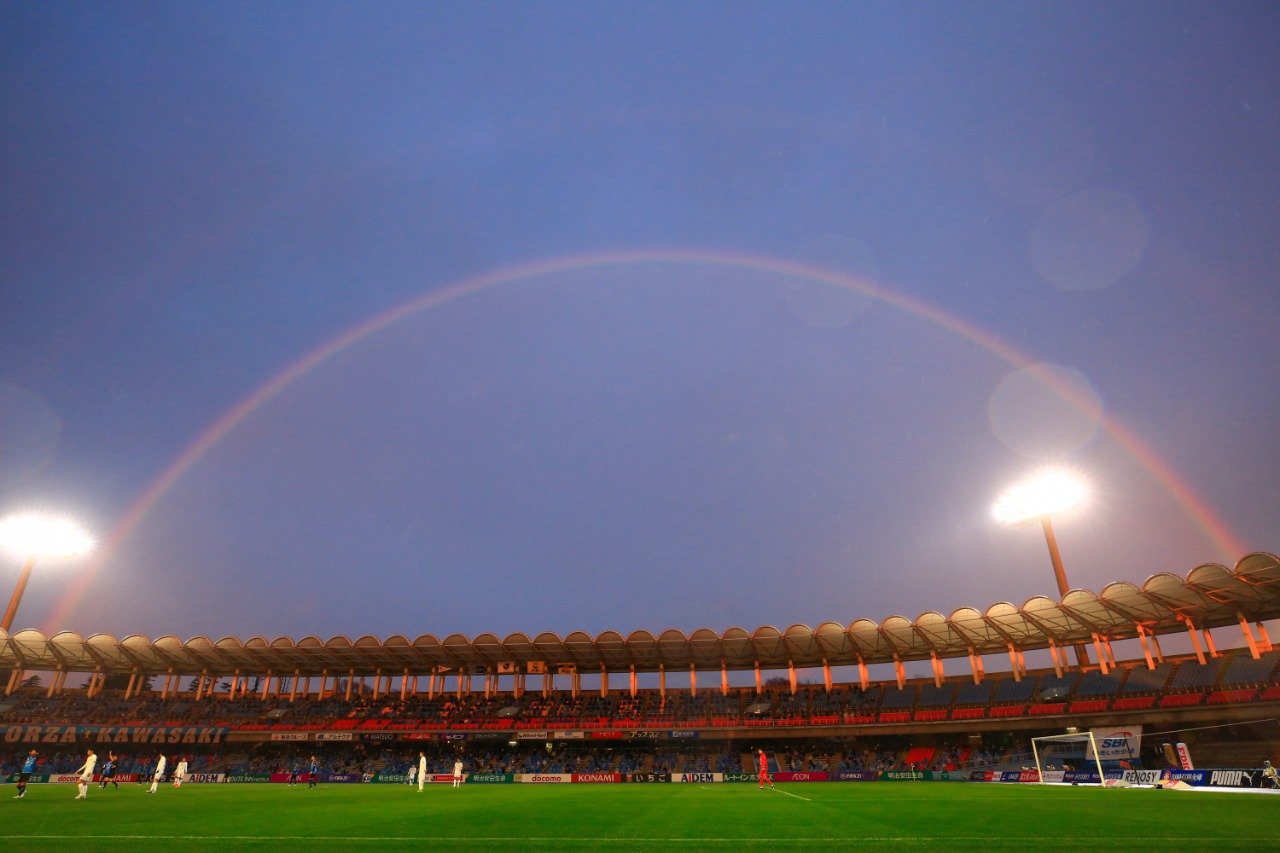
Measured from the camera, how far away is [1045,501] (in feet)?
169

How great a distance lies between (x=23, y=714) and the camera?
58250 mm

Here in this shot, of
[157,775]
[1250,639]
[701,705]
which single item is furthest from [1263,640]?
[157,775]

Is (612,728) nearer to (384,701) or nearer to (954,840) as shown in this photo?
(384,701)

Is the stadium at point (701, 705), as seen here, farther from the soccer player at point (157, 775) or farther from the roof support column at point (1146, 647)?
the soccer player at point (157, 775)

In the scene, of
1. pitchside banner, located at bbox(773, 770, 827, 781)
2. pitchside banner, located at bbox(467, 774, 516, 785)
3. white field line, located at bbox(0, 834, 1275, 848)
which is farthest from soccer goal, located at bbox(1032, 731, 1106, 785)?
pitchside banner, located at bbox(467, 774, 516, 785)

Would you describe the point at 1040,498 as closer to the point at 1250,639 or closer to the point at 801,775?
the point at 1250,639

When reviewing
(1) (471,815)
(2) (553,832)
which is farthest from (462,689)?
(2) (553,832)

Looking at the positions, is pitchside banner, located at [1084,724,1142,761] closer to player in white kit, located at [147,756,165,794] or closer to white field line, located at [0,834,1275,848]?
white field line, located at [0,834,1275,848]

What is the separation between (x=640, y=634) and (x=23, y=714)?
5527 centimetres

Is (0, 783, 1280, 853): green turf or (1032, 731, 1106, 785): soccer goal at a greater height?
(1032, 731, 1106, 785): soccer goal

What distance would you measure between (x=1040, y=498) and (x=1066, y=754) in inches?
777

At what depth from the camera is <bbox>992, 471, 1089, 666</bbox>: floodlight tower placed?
50.1m

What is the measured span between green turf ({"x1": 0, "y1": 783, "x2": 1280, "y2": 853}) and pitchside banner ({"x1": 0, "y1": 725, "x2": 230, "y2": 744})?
4393 cm

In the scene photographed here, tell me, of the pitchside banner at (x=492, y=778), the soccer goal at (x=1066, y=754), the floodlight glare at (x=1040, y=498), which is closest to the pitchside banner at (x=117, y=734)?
the pitchside banner at (x=492, y=778)
